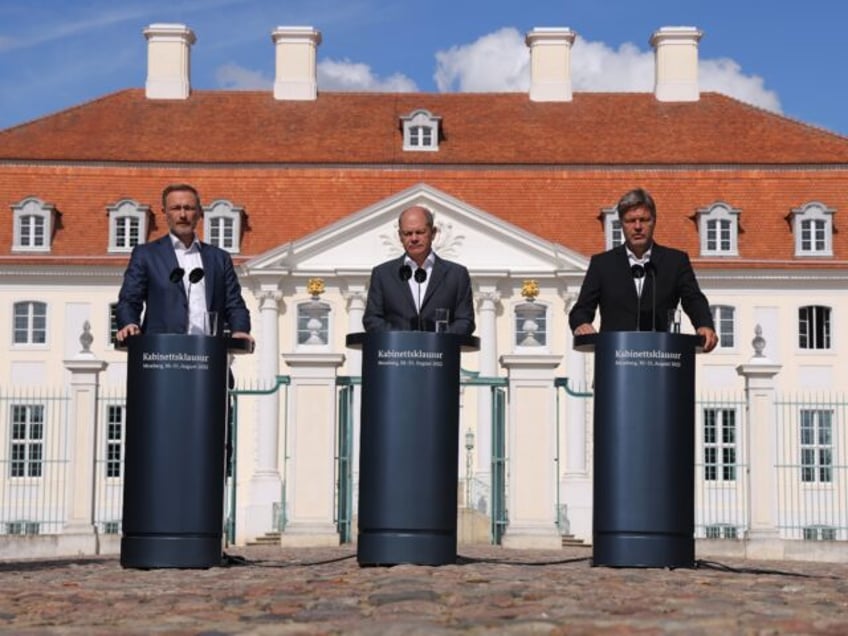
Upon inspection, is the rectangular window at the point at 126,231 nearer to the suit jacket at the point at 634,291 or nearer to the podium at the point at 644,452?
the suit jacket at the point at 634,291

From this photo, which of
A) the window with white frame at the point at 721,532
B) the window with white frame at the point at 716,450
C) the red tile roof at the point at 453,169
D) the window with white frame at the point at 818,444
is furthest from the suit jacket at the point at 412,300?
the red tile roof at the point at 453,169

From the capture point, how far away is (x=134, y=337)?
31.4 ft

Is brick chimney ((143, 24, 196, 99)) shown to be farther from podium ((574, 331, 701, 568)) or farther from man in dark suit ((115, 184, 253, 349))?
podium ((574, 331, 701, 568))

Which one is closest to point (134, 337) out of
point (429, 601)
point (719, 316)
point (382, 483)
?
point (382, 483)

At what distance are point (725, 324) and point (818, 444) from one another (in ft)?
38.4

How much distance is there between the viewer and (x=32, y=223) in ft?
131

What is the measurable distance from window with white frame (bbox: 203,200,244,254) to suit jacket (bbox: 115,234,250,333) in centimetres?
3039

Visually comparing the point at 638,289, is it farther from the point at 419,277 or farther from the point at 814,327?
the point at 814,327

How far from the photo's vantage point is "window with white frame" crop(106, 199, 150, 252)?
40219 mm

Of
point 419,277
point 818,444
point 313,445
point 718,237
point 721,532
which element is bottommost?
point 721,532

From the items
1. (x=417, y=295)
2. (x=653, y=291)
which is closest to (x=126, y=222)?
(x=417, y=295)

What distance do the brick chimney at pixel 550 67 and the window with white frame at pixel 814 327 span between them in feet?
30.4

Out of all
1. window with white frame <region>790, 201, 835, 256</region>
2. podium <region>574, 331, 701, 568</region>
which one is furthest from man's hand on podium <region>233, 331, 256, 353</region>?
window with white frame <region>790, 201, 835, 256</region>

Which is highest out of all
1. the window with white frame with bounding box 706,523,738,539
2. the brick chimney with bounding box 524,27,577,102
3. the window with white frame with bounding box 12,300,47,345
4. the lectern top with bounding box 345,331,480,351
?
the brick chimney with bounding box 524,27,577,102
